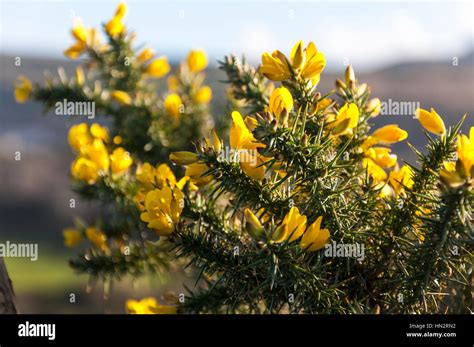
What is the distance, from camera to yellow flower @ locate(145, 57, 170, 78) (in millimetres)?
2121

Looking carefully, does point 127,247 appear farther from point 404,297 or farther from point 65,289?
point 65,289

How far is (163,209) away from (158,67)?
3.36 ft

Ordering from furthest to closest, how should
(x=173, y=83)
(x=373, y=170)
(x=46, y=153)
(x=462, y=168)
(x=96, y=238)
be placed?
(x=46, y=153) < (x=173, y=83) < (x=96, y=238) < (x=373, y=170) < (x=462, y=168)

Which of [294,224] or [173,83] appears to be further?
[173,83]

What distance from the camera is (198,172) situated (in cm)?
116

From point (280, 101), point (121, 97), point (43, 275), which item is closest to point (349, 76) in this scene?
point (280, 101)

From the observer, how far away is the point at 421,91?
7605mm

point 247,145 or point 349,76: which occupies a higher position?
point 349,76

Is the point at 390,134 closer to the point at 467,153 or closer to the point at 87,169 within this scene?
the point at 467,153

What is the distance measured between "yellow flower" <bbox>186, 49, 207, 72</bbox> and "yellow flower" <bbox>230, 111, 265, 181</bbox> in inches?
45.9

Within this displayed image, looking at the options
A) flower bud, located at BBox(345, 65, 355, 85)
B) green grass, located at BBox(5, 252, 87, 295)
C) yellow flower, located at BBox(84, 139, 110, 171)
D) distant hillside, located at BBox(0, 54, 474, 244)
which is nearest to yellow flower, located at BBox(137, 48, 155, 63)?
yellow flower, located at BBox(84, 139, 110, 171)

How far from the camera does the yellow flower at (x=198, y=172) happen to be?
1158 millimetres
